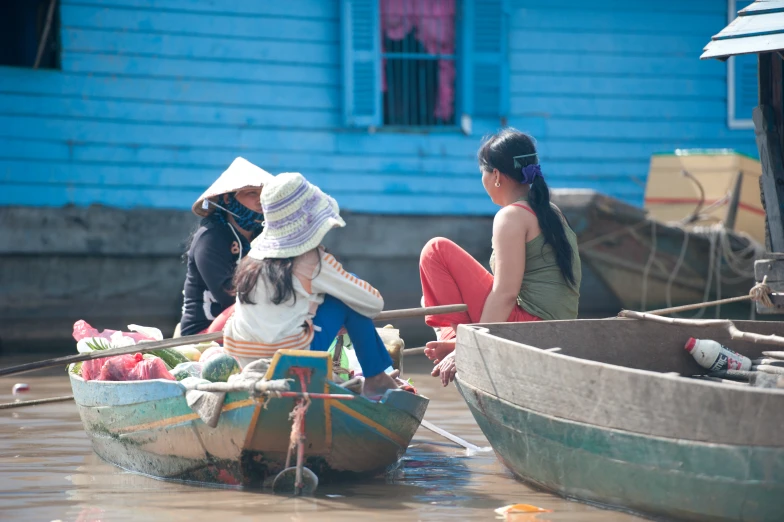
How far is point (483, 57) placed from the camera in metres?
11.0

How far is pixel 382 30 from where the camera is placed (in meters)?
11.0

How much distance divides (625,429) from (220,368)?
1706 millimetres

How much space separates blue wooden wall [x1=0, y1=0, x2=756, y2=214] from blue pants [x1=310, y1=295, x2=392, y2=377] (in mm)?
6365

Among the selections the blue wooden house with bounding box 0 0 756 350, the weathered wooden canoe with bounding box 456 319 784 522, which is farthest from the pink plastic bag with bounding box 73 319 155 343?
the blue wooden house with bounding box 0 0 756 350

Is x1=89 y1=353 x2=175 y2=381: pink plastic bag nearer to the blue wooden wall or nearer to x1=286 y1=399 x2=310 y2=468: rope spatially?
x1=286 y1=399 x2=310 y2=468: rope

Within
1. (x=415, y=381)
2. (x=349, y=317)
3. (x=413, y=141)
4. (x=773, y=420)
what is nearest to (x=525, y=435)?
(x=349, y=317)

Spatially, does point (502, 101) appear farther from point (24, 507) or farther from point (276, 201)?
point (24, 507)

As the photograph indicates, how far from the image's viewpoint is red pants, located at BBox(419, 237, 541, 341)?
16.6ft

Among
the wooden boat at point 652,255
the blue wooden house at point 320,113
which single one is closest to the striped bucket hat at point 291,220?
the wooden boat at point 652,255

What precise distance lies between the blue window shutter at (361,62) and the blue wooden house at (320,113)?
0.02 m

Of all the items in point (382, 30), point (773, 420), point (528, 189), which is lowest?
point (773, 420)

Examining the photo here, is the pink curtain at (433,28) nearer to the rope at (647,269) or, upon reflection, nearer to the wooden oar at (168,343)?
the rope at (647,269)

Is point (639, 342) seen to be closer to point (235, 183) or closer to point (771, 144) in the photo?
point (771, 144)

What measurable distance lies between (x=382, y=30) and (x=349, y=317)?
23.4 ft
